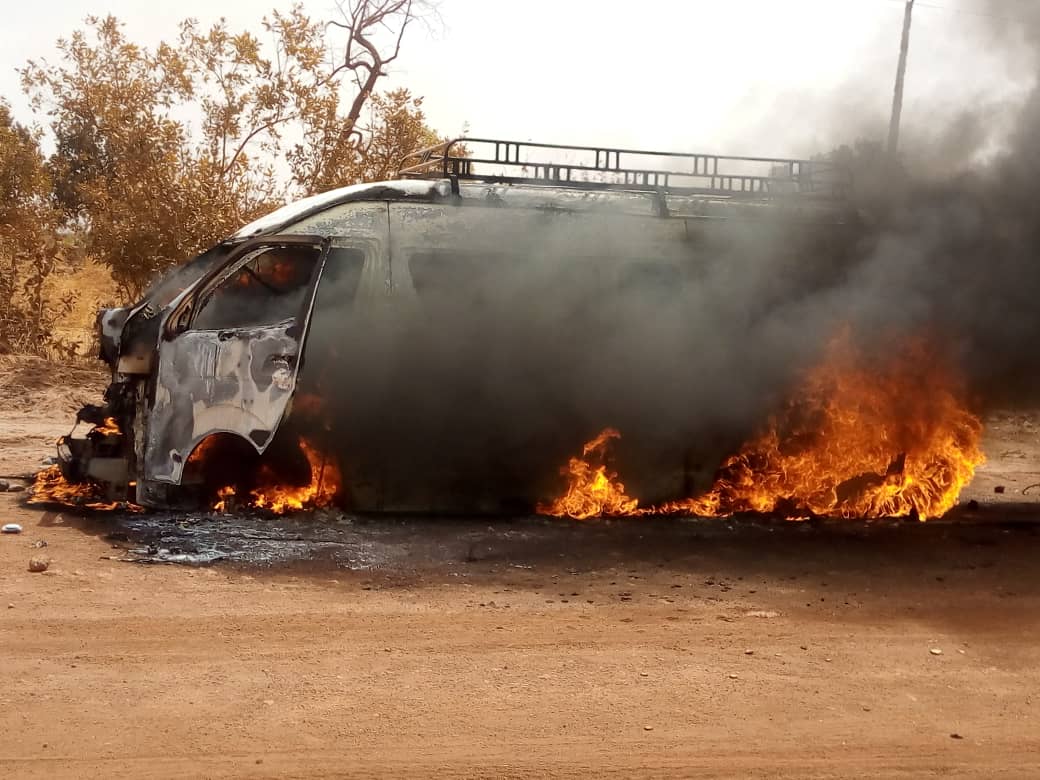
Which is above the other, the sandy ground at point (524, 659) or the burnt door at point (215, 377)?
the burnt door at point (215, 377)

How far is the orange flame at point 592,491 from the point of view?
24.5ft

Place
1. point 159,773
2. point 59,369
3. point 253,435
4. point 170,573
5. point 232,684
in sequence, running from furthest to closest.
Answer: point 59,369 → point 253,435 → point 170,573 → point 232,684 → point 159,773

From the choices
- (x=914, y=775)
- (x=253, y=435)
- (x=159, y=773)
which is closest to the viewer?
(x=159, y=773)

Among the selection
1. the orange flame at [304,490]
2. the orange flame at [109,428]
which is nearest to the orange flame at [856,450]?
the orange flame at [304,490]

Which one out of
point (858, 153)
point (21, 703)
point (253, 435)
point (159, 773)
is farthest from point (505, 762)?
point (858, 153)

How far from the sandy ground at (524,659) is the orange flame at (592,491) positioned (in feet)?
1.44

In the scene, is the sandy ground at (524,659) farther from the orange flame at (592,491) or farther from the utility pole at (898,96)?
the utility pole at (898,96)

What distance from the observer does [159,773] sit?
3.49 metres

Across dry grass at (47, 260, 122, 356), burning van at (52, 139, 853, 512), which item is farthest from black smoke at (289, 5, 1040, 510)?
dry grass at (47, 260, 122, 356)

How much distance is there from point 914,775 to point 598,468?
3981 mm

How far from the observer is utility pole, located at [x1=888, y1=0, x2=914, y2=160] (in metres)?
8.91

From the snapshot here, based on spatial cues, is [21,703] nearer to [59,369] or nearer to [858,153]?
[858,153]

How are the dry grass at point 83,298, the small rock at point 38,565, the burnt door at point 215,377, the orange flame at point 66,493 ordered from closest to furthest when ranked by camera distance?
the small rock at point 38,565
the burnt door at point 215,377
the orange flame at point 66,493
the dry grass at point 83,298

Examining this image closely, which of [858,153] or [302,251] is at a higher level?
[858,153]
